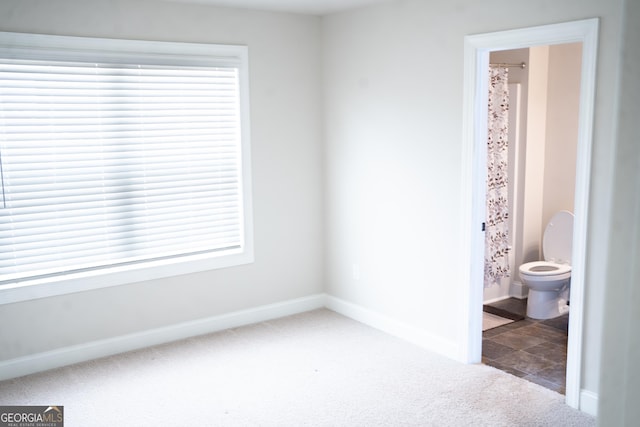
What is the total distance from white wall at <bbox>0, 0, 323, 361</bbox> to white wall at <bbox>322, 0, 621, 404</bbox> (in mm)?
206

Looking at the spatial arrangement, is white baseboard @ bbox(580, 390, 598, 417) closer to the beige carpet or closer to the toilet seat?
the beige carpet

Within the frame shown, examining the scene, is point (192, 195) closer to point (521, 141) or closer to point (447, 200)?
point (447, 200)

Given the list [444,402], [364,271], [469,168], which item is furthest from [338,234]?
[444,402]

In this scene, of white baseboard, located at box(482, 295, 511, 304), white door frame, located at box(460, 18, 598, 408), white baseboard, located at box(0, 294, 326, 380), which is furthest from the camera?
white baseboard, located at box(482, 295, 511, 304)

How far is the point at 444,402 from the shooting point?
133 inches

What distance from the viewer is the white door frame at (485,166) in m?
3.04

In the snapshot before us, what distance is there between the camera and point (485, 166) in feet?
12.4

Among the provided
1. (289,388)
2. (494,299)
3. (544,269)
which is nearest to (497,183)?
(544,269)

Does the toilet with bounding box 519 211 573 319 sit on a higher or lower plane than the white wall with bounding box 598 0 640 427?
lower

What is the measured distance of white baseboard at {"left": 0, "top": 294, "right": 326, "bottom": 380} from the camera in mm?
3814

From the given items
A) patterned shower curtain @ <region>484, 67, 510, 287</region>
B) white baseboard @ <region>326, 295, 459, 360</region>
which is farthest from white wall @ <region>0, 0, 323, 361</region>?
patterned shower curtain @ <region>484, 67, 510, 287</region>

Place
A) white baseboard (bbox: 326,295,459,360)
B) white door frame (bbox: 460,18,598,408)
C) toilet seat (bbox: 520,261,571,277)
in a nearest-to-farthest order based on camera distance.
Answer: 1. white door frame (bbox: 460,18,598,408)
2. white baseboard (bbox: 326,295,459,360)
3. toilet seat (bbox: 520,261,571,277)

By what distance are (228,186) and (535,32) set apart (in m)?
2.50

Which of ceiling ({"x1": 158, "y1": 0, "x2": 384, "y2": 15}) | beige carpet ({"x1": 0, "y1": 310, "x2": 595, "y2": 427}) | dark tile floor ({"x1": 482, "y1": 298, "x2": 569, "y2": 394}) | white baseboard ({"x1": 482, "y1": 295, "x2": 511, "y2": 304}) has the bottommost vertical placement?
beige carpet ({"x1": 0, "y1": 310, "x2": 595, "y2": 427})
